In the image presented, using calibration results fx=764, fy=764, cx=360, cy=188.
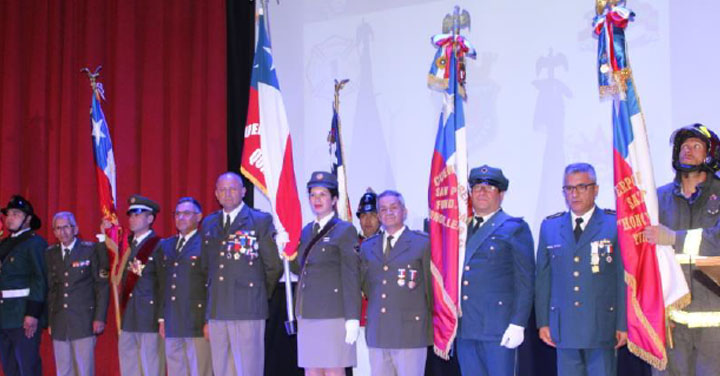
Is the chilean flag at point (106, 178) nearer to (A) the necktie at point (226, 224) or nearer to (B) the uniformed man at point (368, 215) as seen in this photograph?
(A) the necktie at point (226, 224)

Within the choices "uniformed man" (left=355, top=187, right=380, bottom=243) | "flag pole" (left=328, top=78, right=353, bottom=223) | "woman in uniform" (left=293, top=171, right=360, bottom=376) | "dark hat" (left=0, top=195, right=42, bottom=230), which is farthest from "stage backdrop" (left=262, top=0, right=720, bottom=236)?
"dark hat" (left=0, top=195, right=42, bottom=230)

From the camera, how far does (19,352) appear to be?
21.6ft

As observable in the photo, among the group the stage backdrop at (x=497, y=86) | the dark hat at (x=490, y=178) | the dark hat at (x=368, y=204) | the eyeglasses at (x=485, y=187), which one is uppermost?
the stage backdrop at (x=497, y=86)

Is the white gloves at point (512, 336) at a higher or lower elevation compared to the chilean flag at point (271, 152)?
lower

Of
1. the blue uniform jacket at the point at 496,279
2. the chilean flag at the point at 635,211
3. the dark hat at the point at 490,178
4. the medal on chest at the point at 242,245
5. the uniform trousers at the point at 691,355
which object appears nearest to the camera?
the uniform trousers at the point at 691,355

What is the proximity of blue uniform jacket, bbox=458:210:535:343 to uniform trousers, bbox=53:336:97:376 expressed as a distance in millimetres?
3411

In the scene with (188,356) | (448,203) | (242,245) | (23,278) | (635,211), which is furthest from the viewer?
(23,278)

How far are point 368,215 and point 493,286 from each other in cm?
164

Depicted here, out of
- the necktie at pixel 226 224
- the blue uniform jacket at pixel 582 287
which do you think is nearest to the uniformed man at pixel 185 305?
the necktie at pixel 226 224

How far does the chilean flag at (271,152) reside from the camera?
4957 mm

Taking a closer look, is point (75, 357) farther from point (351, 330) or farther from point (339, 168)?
point (351, 330)

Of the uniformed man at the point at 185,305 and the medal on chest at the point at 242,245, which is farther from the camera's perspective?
the uniformed man at the point at 185,305

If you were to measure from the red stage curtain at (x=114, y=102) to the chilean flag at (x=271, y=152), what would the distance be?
227 centimetres

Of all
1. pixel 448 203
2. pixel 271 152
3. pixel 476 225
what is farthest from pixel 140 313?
pixel 476 225
